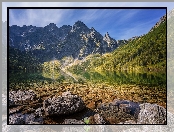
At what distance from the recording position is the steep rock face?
472cm

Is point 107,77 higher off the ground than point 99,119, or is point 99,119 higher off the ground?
point 107,77

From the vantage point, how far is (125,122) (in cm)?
464

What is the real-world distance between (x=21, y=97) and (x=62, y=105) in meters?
0.74

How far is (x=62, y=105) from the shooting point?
464 centimetres

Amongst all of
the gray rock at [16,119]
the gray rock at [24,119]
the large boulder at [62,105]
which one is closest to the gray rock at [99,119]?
the large boulder at [62,105]

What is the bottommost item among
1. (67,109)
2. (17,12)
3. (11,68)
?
(67,109)

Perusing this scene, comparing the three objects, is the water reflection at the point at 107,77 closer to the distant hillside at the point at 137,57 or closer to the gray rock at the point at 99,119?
the distant hillside at the point at 137,57

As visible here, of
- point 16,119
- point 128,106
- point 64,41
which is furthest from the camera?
point 64,41

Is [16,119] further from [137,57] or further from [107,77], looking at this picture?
[137,57]

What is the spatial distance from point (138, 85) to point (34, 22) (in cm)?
218

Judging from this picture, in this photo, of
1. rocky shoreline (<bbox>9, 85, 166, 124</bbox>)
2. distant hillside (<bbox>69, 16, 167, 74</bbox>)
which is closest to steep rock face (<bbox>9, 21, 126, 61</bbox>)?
distant hillside (<bbox>69, 16, 167, 74</bbox>)

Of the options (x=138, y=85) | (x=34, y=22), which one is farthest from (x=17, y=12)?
(x=138, y=85)

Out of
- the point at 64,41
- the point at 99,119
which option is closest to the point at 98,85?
the point at 99,119

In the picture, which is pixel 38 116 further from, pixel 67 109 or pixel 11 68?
pixel 11 68
